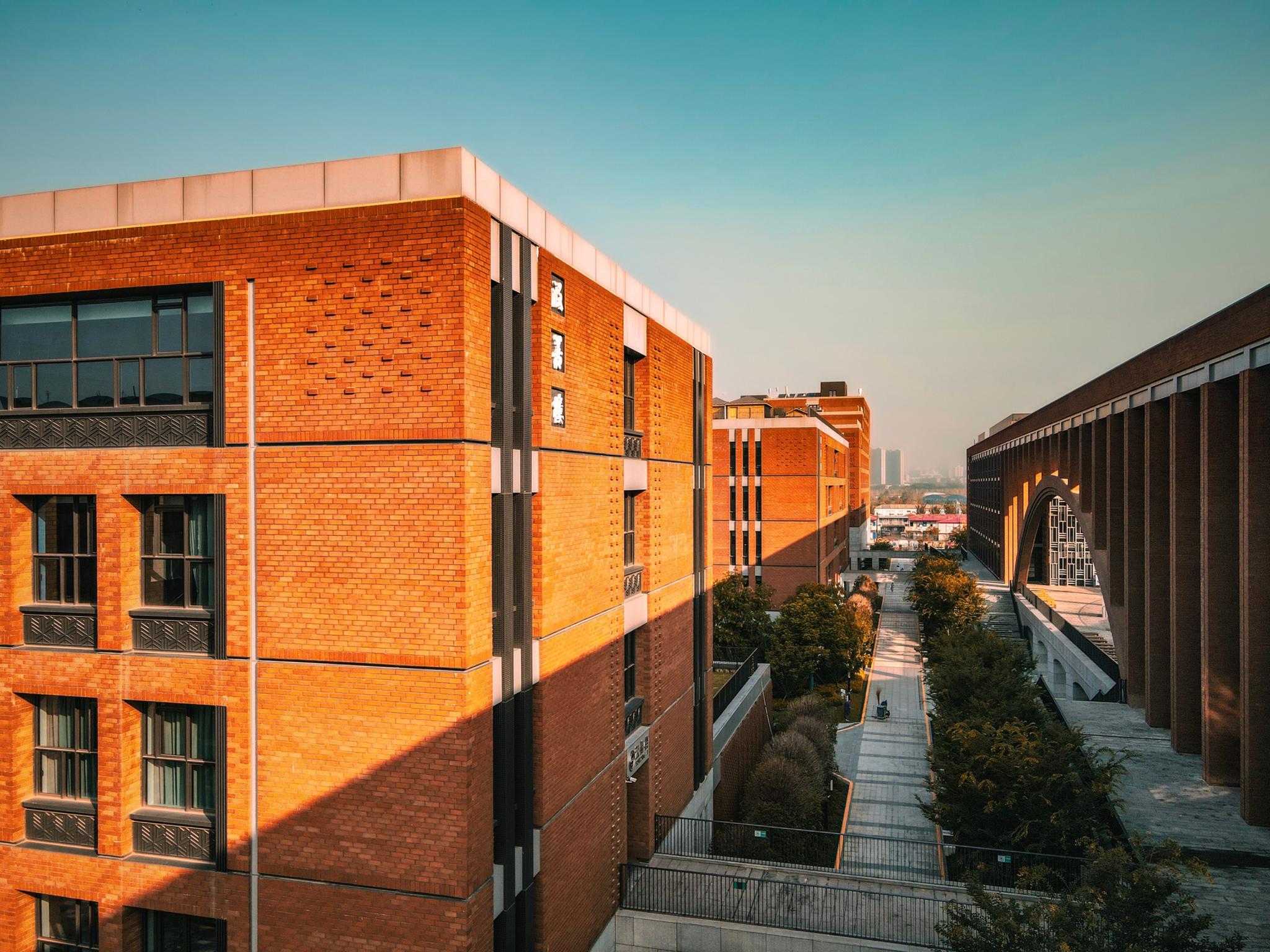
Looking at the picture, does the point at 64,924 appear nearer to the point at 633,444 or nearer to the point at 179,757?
the point at 179,757

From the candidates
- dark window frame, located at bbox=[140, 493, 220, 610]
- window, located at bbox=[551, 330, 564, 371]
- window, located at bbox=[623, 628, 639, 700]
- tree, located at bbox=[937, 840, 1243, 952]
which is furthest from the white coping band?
tree, located at bbox=[937, 840, 1243, 952]

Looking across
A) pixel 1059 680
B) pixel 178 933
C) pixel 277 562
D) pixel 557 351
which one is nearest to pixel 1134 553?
pixel 1059 680

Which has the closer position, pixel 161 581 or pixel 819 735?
pixel 161 581

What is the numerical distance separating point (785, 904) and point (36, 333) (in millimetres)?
16215

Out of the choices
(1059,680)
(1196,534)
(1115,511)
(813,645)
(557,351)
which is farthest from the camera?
(1059,680)

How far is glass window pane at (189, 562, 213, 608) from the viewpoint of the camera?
37.7 feet

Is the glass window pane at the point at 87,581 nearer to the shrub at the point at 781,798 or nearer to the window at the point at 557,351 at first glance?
the window at the point at 557,351

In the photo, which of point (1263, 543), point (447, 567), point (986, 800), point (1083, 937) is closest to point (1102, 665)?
point (1263, 543)

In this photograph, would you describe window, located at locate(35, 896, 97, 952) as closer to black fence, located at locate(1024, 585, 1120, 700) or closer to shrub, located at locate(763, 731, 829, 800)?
shrub, located at locate(763, 731, 829, 800)

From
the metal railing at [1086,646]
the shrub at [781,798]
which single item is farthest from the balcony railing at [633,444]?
the metal railing at [1086,646]

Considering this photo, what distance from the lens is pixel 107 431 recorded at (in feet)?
37.9

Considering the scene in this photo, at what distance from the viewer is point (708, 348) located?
76.5 feet

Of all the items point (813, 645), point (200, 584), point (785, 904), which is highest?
point (200, 584)

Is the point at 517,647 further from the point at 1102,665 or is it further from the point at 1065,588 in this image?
the point at 1065,588
